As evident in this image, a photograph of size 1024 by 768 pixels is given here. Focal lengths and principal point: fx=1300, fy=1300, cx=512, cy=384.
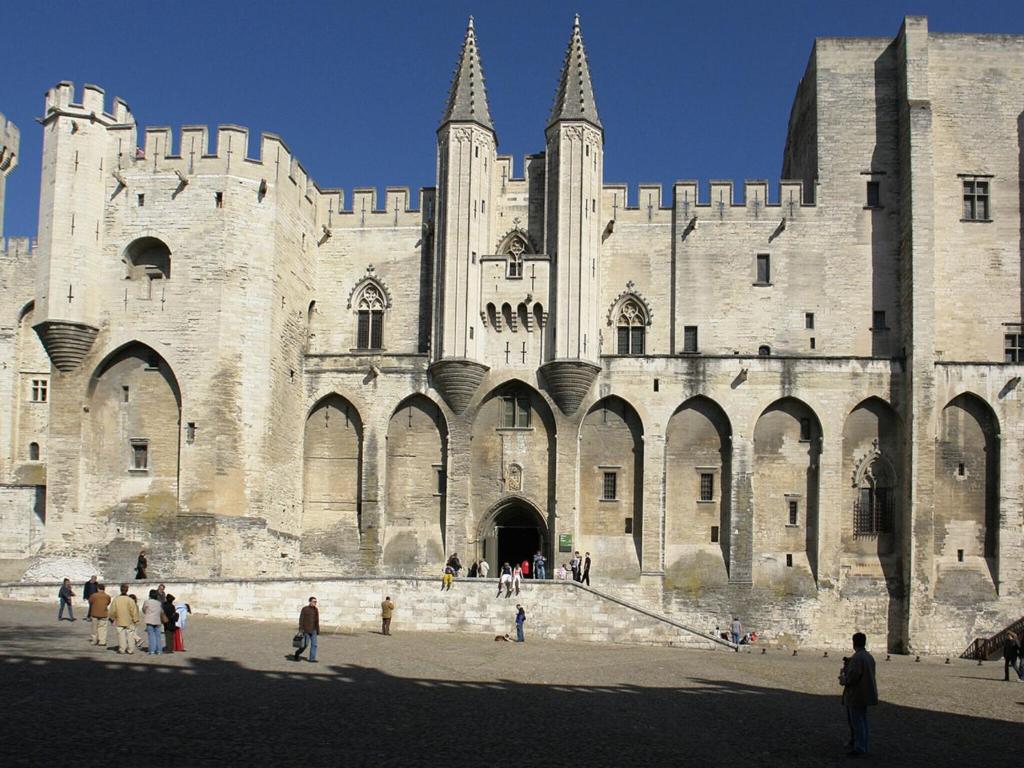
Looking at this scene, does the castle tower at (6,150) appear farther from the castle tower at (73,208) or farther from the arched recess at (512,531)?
the arched recess at (512,531)

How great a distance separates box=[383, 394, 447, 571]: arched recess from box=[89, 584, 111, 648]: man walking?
1550 centimetres

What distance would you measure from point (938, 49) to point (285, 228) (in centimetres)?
2157

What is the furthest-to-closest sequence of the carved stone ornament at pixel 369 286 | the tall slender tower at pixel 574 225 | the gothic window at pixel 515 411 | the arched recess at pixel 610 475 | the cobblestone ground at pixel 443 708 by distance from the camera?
the carved stone ornament at pixel 369 286 < the gothic window at pixel 515 411 < the arched recess at pixel 610 475 < the tall slender tower at pixel 574 225 < the cobblestone ground at pixel 443 708

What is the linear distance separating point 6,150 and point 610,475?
95.7ft

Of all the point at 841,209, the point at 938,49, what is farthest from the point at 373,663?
the point at 938,49

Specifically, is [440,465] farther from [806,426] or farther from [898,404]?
[898,404]

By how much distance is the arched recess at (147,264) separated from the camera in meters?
37.2

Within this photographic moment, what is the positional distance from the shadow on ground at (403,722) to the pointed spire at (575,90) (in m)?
21.8

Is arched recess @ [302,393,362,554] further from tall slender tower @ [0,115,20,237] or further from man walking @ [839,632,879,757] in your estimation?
man walking @ [839,632,879,757]

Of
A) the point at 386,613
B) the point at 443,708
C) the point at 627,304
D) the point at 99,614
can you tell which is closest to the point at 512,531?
the point at 627,304

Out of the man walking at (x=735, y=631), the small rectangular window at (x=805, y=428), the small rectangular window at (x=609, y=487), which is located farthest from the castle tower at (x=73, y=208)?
the small rectangular window at (x=805, y=428)

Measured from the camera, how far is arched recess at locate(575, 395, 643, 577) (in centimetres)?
3956

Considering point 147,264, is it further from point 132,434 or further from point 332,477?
point 332,477

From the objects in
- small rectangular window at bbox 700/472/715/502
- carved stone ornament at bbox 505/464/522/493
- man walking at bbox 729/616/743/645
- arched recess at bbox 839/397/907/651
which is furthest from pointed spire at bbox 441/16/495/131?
man walking at bbox 729/616/743/645
